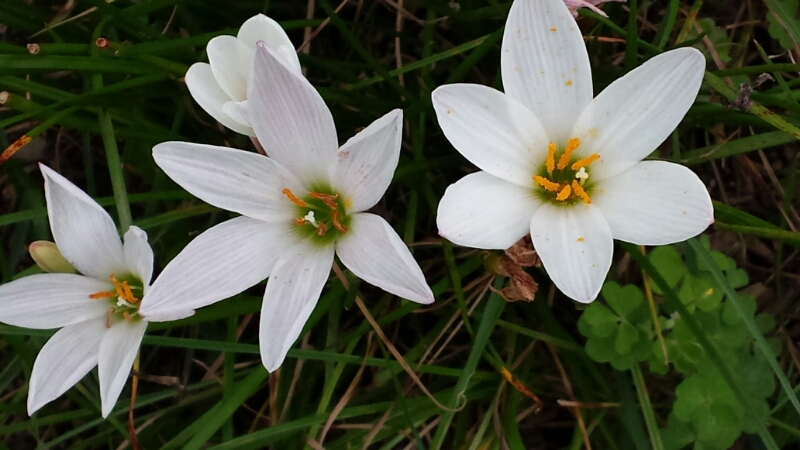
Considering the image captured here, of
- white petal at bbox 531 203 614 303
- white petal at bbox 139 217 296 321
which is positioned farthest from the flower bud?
white petal at bbox 531 203 614 303

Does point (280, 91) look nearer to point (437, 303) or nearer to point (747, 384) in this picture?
point (437, 303)

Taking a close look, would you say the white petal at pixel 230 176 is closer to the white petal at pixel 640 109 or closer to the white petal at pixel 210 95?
the white petal at pixel 210 95

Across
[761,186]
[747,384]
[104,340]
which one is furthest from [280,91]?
[761,186]

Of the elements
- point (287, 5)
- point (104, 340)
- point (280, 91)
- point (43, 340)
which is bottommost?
point (43, 340)

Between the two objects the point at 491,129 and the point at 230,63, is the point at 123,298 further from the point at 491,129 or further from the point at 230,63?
the point at 491,129

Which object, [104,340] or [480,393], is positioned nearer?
[104,340]

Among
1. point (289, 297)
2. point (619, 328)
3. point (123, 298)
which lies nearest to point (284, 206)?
point (289, 297)
